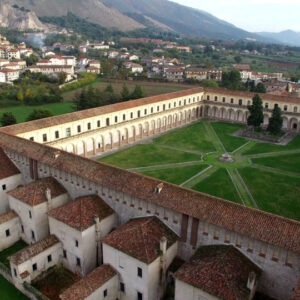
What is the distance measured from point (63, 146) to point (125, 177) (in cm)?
2569

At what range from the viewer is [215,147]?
62719 millimetres

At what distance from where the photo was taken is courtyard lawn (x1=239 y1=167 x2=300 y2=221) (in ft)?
127

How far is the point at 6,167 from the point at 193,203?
74.8 ft

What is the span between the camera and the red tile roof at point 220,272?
2039 cm

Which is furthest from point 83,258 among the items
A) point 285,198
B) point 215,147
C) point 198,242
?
point 215,147

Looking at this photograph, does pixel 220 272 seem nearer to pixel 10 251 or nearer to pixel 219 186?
pixel 10 251

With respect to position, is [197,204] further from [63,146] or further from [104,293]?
[63,146]

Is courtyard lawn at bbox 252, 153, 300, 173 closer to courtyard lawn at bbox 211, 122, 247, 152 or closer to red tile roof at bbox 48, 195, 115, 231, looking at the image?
courtyard lawn at bbox 211, 122, 247, 152

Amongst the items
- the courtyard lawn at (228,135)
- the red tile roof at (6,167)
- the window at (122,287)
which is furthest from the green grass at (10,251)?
the courtyard lawn at (228,135)

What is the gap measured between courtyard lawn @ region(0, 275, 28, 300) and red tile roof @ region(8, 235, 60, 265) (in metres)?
2.43

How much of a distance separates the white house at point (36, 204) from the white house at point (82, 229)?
2.45 meters

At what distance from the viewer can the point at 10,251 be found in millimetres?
31469

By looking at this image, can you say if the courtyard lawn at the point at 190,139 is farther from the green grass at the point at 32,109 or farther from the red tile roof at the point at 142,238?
the red tile roof at the point at 142,238

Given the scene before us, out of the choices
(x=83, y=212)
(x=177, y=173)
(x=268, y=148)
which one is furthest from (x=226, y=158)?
(x=83, y=212)
